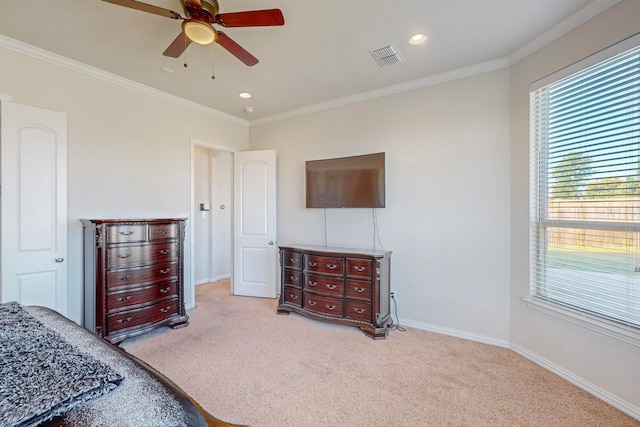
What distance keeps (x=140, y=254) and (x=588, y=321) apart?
3951 millimetres

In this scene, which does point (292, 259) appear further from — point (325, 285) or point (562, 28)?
point (562, 28)

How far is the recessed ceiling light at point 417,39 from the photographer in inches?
94.0

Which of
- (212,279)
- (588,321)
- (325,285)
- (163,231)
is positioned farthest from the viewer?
(212,279)

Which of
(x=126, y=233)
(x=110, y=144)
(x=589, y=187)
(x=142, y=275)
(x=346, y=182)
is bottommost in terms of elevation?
(x=142, y=275)

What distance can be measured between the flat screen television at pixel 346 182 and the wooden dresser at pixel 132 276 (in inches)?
66.8

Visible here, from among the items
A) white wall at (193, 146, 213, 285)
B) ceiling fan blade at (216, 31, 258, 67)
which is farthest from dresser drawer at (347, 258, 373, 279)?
white wall at (193, 146, 213, 285)

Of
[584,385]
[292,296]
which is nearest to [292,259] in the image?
[292,296]

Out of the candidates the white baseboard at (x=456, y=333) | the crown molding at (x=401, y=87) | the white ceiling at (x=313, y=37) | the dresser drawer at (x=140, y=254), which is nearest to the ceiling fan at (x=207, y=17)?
the white ceiling at (x=313, y=37)

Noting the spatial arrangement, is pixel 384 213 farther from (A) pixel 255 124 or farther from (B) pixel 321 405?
(A) pixel 255 124

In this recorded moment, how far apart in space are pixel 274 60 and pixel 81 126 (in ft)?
6.91

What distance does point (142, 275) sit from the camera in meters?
2.90

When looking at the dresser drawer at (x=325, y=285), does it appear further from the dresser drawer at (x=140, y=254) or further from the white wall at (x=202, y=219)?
the white wall at (x=202, y=219)

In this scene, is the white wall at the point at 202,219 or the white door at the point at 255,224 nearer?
the white door at the point at 255,224

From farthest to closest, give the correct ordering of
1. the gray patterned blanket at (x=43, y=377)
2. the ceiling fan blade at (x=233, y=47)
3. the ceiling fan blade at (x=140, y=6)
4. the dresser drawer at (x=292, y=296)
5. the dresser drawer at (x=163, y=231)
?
the dresser drawer at (x=292, y=296) < the dresser drawer at (x=163, y=231) < the ceiling fan blade at (x=233, y=47) < the ceiling fan blade at (x=140, y=6) < the gray patterned blanket at (x=43, y=377)
